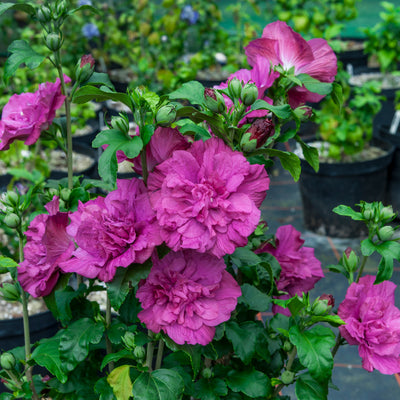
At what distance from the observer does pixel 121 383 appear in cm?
88

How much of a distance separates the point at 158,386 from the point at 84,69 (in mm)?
546

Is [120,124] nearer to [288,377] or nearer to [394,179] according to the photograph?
[288,377]

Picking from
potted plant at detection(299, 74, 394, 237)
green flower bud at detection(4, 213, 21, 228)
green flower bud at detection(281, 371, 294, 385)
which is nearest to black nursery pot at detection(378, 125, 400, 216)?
potted plant at detection(299, 74, 394, 237)

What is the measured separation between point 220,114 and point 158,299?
0.97ft

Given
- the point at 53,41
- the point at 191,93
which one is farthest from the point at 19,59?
the point at 191,93

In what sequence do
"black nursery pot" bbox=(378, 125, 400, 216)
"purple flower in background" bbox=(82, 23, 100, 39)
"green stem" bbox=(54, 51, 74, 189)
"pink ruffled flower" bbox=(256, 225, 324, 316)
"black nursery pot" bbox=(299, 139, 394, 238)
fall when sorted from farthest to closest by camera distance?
"purple flower in background" bbox=(82, 23, 100, 39), "black nursery pot" bbox=(378, 125, 400, 216), "black nursery pot" bbox=(299, 139, 394, 238), "pink ruffled flower" bbox=(256, 225, 324, 316), "green stem" bbox=(54, 51, 74, 189)

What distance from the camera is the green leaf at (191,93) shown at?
0.81 meters

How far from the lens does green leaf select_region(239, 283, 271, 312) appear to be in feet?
3.11

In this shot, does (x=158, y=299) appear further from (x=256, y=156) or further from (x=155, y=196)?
(x=256, y=156)

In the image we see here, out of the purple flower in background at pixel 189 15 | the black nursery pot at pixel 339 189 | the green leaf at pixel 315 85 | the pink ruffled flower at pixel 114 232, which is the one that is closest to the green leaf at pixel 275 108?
the green leaf at pixel 315 85

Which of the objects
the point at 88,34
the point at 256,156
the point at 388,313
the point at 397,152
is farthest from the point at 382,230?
the point at 88,34

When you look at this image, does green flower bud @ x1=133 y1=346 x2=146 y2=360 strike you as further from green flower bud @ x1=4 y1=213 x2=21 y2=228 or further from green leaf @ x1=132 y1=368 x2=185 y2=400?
green flower bud @ x1=4 y1=213 x2=21 y2=228

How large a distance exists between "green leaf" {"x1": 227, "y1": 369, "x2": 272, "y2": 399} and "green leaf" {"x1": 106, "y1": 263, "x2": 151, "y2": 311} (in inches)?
12.7

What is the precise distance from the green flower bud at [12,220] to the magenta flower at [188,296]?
289mm
